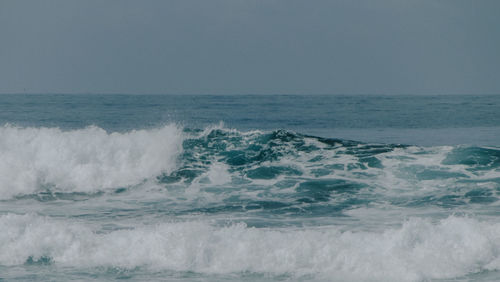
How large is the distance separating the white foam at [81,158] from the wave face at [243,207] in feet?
0.14

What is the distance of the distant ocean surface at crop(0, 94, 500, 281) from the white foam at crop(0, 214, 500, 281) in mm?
19

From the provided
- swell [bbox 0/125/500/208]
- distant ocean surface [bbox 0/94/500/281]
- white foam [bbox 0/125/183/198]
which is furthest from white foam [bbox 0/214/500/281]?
white foam [bbox 0/125/183/198]

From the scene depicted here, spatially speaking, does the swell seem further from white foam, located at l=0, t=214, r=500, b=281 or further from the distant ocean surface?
white foam, located at l=0, t=214, r=500, b=281

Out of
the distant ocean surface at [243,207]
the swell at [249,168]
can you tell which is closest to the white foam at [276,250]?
the distant ocean surface at [243,207]

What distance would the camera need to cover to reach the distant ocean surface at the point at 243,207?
806 cm

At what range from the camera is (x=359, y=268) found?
7805 mm

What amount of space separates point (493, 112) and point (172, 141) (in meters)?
28.3

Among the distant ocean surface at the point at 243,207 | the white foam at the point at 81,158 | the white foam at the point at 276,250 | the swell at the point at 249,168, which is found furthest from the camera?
the white foam at the point at 81,158

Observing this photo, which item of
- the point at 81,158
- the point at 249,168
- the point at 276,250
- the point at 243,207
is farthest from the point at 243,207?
the point at 81,158

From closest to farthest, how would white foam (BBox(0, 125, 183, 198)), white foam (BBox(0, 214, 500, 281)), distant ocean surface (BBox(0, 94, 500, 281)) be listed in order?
white foam (BBox(0, 214, 500, 281))
distant ocean surface (BBox(0, 94, 500, 281))
white foam (BBox(0, 125, 183, 198))

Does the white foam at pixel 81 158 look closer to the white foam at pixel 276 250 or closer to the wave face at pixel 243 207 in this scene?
the wave face at pixel 243 207

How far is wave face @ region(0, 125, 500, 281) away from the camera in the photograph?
26.6ft

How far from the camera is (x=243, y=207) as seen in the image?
12164mm

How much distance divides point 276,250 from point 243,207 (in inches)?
154
